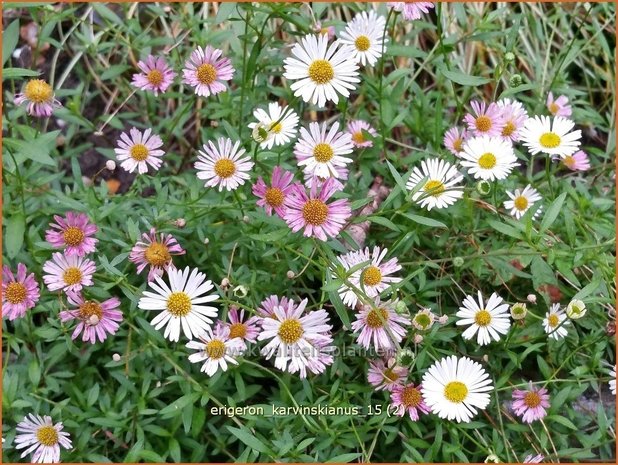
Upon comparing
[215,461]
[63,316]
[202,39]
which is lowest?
[215,461]

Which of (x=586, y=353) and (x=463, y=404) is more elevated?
(x=586, y=353)

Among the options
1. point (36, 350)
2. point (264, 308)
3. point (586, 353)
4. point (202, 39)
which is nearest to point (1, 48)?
point (202, 39)

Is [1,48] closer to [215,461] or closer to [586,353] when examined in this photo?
[215,461]

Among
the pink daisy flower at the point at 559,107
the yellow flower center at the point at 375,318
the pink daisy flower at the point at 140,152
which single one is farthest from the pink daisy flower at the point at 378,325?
the pink daisy flower at the point at 559,107

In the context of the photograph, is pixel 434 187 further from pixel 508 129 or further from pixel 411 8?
pixel 411 8

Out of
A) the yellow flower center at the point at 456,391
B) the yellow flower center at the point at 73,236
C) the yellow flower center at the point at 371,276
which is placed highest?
the yellow flower center at the point at 73,236

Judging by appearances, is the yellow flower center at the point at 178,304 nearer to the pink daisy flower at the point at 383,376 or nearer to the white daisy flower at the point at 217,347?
the white daisy flower at the point at 217,347
